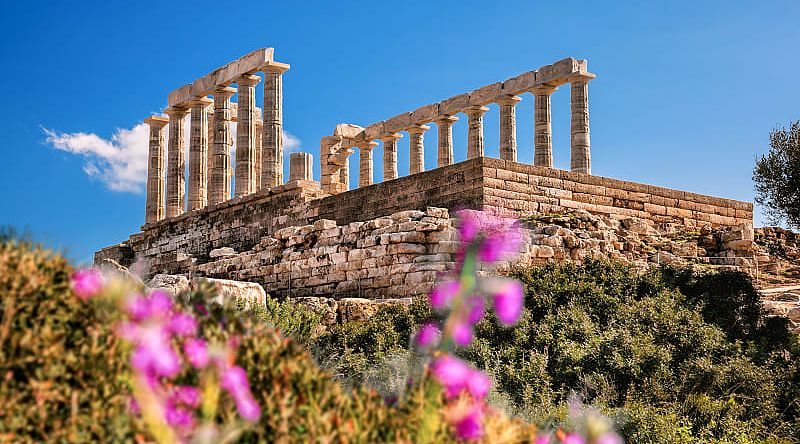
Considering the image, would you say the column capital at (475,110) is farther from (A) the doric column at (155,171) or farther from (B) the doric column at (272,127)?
(A) the doric column at (155,171)

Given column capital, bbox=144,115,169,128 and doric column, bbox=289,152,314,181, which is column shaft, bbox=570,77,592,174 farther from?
column capital, bbox=144,115,169,128

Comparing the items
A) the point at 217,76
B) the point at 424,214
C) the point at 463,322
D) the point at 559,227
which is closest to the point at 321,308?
the point at 424,214

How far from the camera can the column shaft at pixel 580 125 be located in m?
26.1

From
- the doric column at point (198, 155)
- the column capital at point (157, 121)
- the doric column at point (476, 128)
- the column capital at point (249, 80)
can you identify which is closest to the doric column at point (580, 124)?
the doric column at point (476, 128)

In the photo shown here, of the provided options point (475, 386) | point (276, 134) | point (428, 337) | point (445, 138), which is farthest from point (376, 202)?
point (475, 386)

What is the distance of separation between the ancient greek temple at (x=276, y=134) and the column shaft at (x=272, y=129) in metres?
0.03

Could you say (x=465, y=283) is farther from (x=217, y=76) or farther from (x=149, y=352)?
(x=217, y=76)

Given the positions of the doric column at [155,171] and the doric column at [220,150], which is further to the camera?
the doric column at [155,171]

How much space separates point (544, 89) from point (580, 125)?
69.4 inches

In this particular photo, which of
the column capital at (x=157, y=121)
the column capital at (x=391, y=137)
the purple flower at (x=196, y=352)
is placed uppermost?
the column capital at (x=157, y=121)

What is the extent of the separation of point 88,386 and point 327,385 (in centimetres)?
75

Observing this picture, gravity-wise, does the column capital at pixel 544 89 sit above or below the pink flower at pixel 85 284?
above

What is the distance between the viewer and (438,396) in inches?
Result: 105

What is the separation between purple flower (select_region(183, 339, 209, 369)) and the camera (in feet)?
8.23
